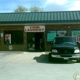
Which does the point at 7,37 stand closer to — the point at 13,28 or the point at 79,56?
the point at 13,28

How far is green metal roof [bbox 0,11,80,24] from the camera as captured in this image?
81.5ft

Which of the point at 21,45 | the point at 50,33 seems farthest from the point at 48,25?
the point at 21,45

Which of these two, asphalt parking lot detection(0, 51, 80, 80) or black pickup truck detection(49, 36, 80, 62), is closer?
asphalt parking lot detection(0, 51, 80, 80)

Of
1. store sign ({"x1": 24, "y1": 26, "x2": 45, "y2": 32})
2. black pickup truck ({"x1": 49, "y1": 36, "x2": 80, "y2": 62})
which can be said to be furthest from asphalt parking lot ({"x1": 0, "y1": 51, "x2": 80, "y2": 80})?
store sign ({"x1": 24, "y1": 26, "x2": 45, "y2": 32})

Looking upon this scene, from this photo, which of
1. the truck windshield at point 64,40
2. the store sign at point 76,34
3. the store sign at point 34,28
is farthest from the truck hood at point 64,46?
the store sign at point 34,28

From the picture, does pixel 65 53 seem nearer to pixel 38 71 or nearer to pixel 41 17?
pixel 38 71

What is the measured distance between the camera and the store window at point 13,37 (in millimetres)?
25953

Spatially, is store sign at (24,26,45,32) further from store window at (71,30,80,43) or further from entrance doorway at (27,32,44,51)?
store window at (71,30,80,43)

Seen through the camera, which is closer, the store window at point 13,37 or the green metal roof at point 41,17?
the green metal roof at point 41,17

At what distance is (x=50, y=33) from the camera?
25500 millimetres

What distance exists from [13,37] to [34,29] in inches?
109

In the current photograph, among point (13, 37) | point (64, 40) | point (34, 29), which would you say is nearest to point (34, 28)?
point (34, 29)

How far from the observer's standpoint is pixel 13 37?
26094 mm

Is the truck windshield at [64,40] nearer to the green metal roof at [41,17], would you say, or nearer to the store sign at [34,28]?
the green metal roof at [41,17]
